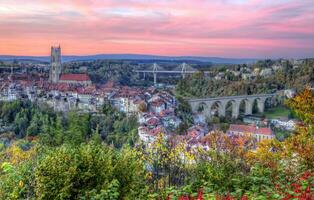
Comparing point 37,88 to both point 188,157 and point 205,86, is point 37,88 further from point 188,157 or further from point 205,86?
point 188,157

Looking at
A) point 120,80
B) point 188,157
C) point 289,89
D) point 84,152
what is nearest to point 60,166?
point 84,152

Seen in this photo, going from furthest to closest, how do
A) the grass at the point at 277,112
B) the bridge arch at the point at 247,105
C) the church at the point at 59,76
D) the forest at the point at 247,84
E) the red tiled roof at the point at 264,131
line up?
the church at the point at 59,76
the forest at the point at 247,84
the bridge arch at the point at 247,105
the grass at the point at 277,112
the red tiled roof at the point at 264,131

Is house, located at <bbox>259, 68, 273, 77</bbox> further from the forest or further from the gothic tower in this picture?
the gothic tower

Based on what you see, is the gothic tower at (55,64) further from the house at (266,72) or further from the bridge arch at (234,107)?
the house at (266,72)

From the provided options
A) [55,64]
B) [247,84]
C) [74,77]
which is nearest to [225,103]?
[247,84]

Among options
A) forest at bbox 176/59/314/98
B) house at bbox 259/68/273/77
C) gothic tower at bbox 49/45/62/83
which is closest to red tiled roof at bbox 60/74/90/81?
gothic tower at bbox 49/45/62/83

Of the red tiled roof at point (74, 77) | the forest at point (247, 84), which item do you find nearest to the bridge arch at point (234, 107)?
the forest at point (247, 84)

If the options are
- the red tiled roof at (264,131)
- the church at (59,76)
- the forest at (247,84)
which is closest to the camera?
the red tiled roof at (264,131)

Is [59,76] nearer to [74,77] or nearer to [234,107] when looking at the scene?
[74,77]
